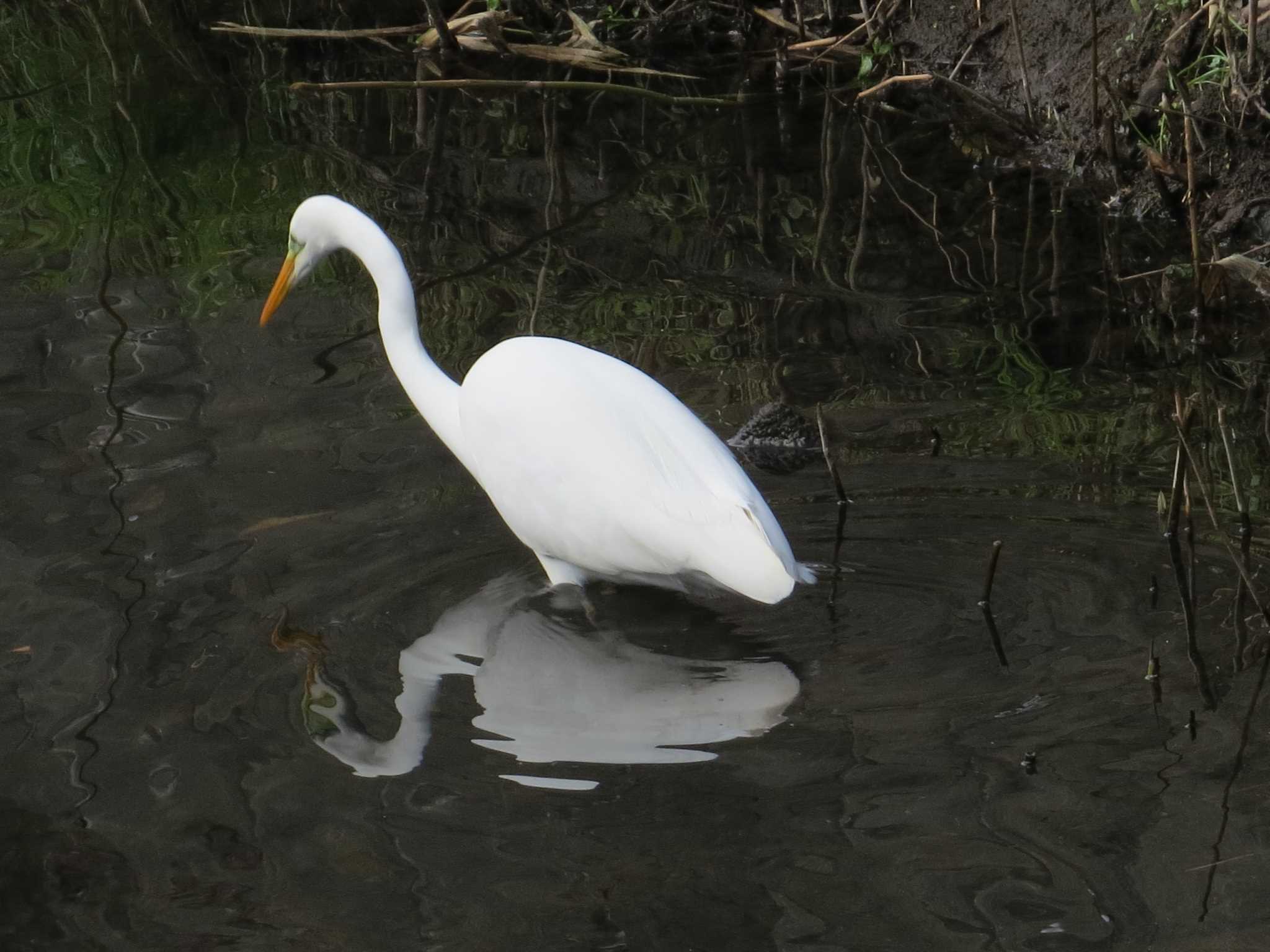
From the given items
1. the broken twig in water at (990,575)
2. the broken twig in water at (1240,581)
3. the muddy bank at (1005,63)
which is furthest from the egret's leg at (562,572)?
the muddy bank at (1005,63)

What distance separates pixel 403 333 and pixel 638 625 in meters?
1.14

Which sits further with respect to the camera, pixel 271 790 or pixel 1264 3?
pixel 1264 3

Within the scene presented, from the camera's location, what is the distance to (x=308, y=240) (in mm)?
4781

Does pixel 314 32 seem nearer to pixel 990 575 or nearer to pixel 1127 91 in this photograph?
pixel 1127 91

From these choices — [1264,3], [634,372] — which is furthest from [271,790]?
[1264,3]

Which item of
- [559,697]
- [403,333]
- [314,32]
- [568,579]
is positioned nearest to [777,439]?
[568,579]

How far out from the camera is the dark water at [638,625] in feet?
9.32

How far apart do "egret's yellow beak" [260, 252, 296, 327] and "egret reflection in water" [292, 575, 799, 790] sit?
1479mm

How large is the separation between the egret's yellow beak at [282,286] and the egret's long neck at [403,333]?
17.9 inches

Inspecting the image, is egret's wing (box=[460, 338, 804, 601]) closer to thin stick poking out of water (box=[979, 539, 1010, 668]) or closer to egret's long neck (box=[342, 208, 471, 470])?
egret's long neck (box=[342, 208, 471, 470])

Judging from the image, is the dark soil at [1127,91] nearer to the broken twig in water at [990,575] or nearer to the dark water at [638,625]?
the dark water at [638,625]

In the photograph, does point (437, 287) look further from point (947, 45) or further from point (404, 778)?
point (947, 45)

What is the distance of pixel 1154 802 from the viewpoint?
294cm

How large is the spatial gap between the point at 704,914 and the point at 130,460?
267cm
